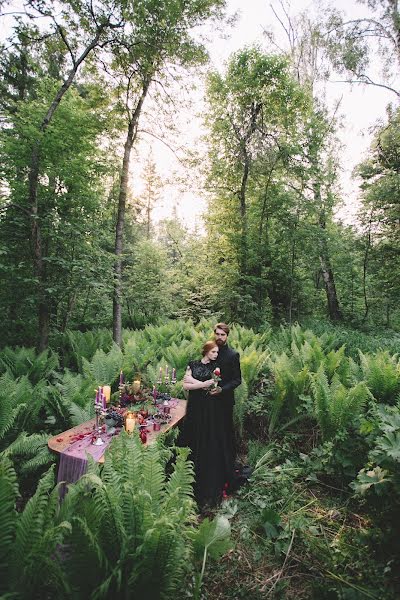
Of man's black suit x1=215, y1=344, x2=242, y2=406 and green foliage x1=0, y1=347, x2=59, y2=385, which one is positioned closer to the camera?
man's black suit x1=215, y1=344, x2=242, y2=406

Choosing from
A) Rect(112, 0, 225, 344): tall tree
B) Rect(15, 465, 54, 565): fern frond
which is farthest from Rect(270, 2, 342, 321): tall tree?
Rect(15, 465, 54, 565): fern frond

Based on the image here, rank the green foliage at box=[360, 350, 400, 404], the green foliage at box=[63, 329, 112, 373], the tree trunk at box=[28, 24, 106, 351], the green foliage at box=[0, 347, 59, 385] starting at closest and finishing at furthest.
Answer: the green foliage at box=[360, 350, 400, 404]
the tree trunk at box=[28, 24, 106, 351]
the green foliage at box=[0, 347, 59, 385]
the green foliage at box=[63, 329, 112, 373]

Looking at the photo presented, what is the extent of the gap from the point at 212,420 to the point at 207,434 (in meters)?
0.14

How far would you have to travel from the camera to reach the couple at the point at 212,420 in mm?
2883

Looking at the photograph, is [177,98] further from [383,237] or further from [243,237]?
[383,237]

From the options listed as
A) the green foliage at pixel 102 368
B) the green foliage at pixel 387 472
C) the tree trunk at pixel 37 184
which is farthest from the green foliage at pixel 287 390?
the tree trunk at pixel 37 184

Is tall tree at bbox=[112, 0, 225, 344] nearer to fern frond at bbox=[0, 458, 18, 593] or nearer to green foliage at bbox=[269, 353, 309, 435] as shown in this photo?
green foliage at bbox=[269, 353, 309, 435]

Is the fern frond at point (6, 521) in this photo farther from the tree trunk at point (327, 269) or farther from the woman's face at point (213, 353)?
the tree trunk at point (327, 269)

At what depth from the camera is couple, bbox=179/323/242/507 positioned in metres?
2.88

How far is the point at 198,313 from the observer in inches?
422

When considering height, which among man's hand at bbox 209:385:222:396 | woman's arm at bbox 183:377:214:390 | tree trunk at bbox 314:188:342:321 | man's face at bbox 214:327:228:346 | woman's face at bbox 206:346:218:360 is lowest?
man's hand at bbox 209:385:222:396

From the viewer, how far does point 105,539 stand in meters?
1.58

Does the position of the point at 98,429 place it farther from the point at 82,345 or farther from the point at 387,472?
the point at 82,345

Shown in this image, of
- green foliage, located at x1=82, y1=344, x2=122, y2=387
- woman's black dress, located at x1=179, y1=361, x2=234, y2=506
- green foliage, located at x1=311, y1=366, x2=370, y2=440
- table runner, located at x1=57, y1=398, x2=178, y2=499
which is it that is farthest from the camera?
green foliage, located at x1=82, y1=344, x2=122, y2=387
